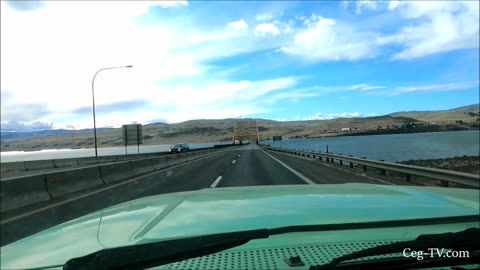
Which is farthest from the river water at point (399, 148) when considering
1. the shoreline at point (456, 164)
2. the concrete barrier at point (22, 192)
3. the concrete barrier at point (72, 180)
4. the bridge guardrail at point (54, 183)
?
the concrete barrier at point (22, 192)

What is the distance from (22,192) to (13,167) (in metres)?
33.4

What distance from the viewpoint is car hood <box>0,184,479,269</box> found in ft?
9.96

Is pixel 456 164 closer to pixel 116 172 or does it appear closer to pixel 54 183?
pixel 116 172

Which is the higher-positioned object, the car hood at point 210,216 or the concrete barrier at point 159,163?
the car hood at point 210,216

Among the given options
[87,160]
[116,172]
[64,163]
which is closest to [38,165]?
[64,163]

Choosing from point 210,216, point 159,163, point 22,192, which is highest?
point 210,216

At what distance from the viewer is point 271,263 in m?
2.40

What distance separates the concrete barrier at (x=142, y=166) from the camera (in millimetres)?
21312

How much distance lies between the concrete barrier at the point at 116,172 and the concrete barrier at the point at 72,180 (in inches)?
23.4

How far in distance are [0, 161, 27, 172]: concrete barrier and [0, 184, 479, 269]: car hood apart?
132 ft

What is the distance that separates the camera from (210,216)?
363cm

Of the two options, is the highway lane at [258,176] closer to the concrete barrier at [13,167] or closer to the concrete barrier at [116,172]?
the concrete barrier at [116,172]

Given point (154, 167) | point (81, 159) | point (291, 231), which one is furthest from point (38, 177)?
point (81, 159)

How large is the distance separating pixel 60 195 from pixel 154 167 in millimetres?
12682
